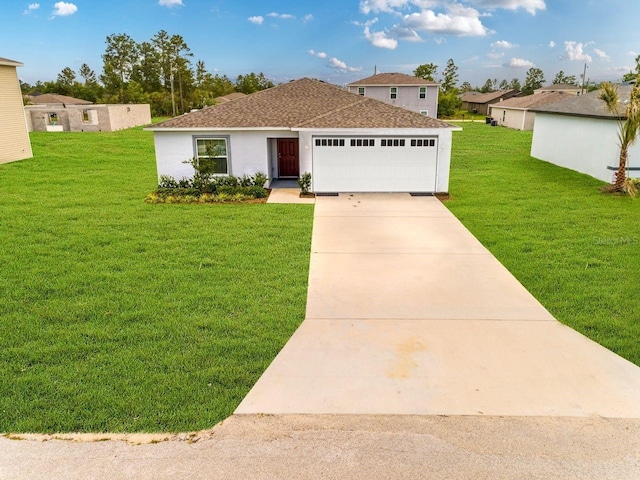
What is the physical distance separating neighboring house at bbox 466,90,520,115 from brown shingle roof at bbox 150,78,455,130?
2507 inches

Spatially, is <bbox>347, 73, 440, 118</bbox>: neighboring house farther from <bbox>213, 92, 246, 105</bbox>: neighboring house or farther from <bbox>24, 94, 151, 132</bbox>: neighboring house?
<bbox>24, 94, 151, 132</bbox>: neighboring house

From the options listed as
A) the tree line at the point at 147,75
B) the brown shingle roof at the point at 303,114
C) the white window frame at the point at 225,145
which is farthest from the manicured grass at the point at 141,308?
the tree line at the point at 147,75

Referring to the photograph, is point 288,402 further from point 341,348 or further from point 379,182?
point 379,182

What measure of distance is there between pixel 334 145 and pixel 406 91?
40.8 m

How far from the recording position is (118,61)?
260 ft

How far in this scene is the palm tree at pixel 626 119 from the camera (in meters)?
16.5

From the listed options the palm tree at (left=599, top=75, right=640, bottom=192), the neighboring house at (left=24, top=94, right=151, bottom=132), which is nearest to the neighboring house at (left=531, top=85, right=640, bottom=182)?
the palm tree at (left=599, top=75, right=640, bottom=192)

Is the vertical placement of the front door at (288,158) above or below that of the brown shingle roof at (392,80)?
below

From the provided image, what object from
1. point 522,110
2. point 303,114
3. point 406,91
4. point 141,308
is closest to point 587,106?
point 303,114

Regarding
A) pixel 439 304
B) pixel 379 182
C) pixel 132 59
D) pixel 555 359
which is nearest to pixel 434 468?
pixel 555 359

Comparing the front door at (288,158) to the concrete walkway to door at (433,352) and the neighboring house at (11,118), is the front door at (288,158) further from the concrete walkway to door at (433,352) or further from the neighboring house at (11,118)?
the neighboring house at (11,118)

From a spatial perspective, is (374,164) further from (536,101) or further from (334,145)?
(536,101)

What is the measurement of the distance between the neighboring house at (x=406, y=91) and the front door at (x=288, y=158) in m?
36.9

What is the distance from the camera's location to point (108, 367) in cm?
598
